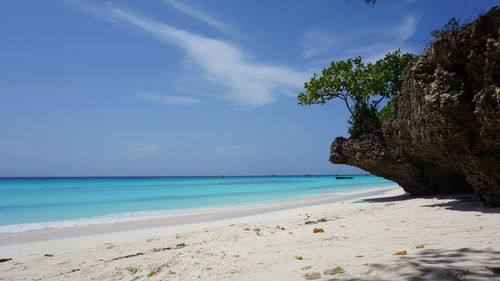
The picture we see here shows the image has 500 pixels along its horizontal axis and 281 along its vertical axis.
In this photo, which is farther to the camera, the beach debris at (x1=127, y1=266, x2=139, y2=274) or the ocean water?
the ocean water

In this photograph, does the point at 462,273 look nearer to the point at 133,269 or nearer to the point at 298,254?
the point at 298,254

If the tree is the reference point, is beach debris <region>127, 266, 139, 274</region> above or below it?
below

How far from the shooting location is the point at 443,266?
286cm

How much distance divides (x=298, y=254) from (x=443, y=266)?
1.78 meters

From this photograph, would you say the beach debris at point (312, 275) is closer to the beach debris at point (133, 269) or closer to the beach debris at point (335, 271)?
the beach debris at point (335, 271)

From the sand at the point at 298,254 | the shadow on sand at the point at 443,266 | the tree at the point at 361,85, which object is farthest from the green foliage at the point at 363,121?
the shadow on sand at the point at 443,266

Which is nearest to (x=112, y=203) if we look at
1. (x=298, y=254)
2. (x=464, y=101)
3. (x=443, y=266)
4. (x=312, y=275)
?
(x=298, y=254)

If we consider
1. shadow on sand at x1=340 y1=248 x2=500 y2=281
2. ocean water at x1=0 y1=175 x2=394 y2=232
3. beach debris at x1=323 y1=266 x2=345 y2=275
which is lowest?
ocean water at x1=0 y1=175 x2=394 y2=232

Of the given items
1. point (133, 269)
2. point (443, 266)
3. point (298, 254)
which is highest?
point (443, 266)

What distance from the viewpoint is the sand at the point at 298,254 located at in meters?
3.06

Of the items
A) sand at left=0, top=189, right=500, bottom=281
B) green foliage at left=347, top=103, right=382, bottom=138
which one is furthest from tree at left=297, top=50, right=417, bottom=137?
sand at left=0, top=189, right=500, bottom=281

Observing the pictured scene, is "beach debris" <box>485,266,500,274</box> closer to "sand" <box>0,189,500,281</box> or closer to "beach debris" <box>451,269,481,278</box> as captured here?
"sand" <box>0,189,500,281</box>

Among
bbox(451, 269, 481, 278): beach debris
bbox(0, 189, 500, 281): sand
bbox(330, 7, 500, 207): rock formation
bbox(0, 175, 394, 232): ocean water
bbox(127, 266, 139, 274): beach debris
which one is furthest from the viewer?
bbox(0, 175, 394, 232): ocean water

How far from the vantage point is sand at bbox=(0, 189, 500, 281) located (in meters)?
3.06
